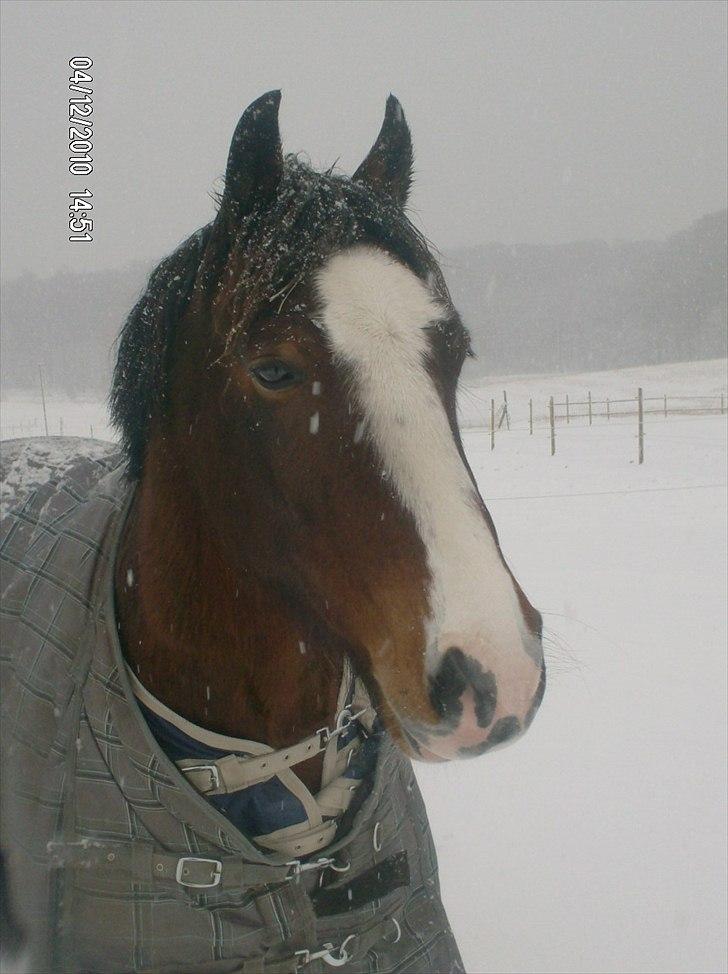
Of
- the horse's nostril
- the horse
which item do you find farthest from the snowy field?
the horse

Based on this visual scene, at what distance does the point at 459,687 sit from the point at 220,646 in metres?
0.61

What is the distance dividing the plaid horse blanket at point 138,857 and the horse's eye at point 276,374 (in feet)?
2.16

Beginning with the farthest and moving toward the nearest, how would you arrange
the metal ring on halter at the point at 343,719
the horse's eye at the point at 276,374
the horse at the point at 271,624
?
the metal ring on halter at the point at 343,719 < the horse's eye at the point at 276,374 < the horse at the point at 271,624

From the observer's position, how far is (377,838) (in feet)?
4.86

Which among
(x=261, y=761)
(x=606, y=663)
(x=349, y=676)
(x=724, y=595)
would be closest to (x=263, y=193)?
(x=349, y=676)

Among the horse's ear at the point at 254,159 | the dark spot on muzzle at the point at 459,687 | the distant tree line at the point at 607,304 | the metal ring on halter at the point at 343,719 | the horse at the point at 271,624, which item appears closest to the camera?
the dark spot on muzzle at the point at 459,687

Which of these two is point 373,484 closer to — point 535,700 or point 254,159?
point 535,700

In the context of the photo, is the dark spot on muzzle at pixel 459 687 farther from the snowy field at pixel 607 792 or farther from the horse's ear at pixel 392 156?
the horse's ear at pixel 392 156

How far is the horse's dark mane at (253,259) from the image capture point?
1.23 m

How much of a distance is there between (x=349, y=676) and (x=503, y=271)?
8919 centimetres

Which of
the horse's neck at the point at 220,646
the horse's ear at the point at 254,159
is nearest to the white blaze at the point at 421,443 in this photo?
the horse's ear at the point at 254,159

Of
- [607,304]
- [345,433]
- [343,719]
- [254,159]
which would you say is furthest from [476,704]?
[607,304]

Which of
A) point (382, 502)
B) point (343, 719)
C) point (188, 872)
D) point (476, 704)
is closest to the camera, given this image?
point (476, 704)

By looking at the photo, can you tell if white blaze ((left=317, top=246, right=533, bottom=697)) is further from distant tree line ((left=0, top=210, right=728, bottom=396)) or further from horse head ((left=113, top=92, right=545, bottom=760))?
distant tree line ((left=0, top=210, right=728, bottom=396))
